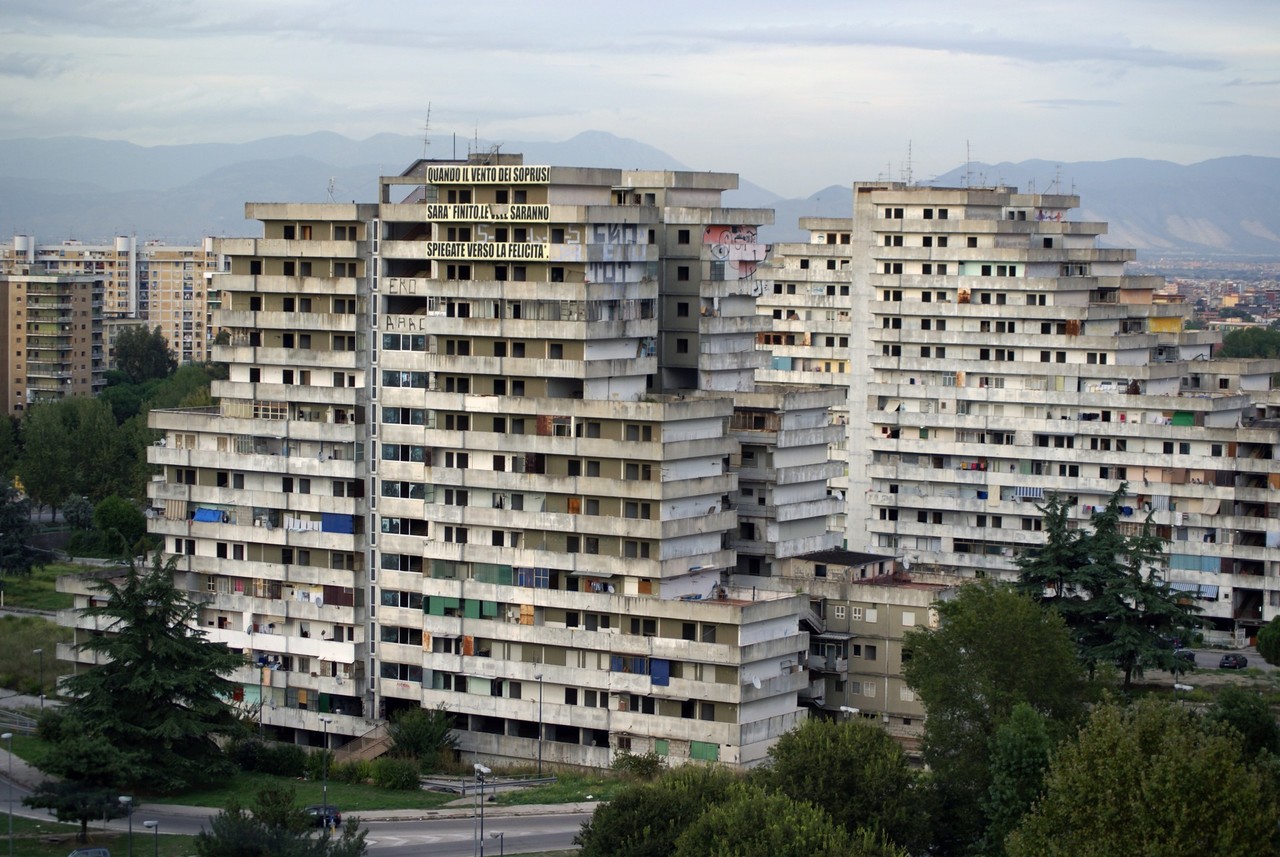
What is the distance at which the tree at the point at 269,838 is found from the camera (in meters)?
56.0

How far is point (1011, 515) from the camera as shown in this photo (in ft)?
358

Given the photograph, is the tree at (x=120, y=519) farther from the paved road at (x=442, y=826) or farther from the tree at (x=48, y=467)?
the paved road at (x=442, y=826)

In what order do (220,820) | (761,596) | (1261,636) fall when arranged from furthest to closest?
(1261,636)
(761,596)
(220,820)

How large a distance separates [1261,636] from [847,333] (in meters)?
28.0

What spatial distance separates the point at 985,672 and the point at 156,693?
29.3m

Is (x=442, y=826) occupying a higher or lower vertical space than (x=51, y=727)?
lower

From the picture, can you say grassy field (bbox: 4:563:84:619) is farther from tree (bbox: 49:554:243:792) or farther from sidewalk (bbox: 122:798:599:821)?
sidewalk (bbox: 122:798:599:821)

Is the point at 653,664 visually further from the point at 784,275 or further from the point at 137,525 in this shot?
the point at 137,525

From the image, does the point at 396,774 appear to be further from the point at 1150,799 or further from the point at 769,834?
the point at 1150,799

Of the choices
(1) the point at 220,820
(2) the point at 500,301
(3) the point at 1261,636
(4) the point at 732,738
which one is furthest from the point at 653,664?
(3) the point at 1261,636

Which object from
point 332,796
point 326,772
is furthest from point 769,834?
point 326,772

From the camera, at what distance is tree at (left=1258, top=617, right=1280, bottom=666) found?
9612cm

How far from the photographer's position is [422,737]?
78.6 m

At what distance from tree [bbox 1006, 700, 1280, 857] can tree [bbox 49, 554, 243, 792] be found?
3247cm
